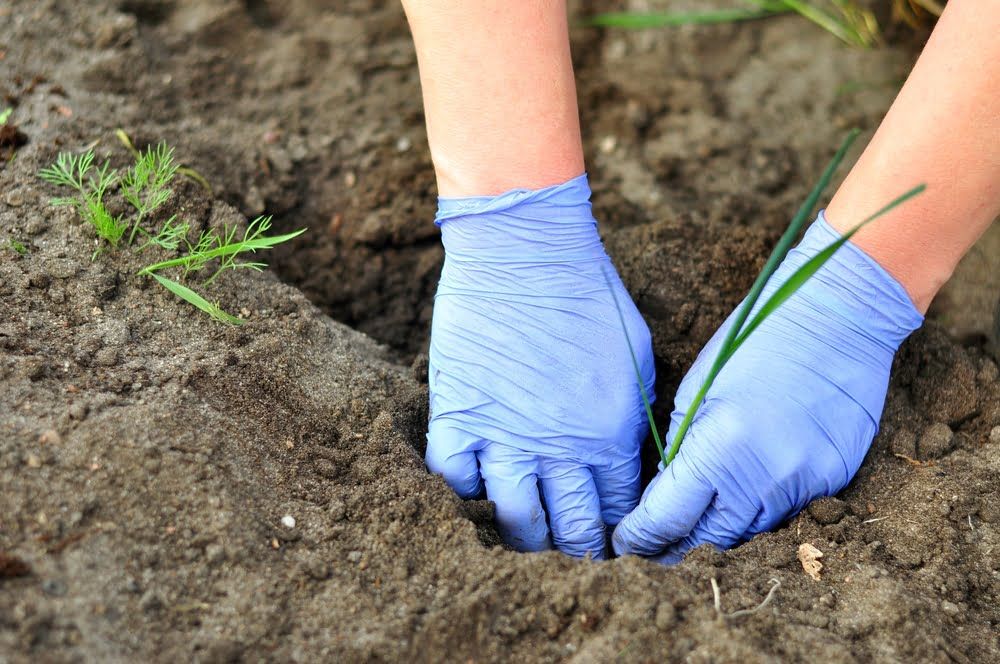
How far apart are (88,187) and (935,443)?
191 centimetres

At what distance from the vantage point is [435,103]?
183 centimetres

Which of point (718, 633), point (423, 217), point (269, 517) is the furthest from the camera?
point (423, 217)

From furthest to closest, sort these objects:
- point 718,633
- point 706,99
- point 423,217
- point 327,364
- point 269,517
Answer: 1. point 706,99
2. point 423,217
3. point 327,364
4. point 269,517
5. point 718,633

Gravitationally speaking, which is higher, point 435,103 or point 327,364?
point 435,103

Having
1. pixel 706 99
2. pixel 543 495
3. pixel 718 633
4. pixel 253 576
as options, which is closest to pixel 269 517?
pixel 253 576

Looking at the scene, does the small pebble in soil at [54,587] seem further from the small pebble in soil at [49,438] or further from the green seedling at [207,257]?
the green seedling at [207,257]

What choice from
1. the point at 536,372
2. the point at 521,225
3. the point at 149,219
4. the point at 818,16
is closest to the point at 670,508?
the point at 536,372

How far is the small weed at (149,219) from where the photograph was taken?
1692 millimetres

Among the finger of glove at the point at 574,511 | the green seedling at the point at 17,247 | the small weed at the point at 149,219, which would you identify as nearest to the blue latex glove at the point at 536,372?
the finger of glove at the point at 574,511

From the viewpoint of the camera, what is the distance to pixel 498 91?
1.76m

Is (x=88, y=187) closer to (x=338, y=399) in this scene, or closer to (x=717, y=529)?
(x=338, y=399)

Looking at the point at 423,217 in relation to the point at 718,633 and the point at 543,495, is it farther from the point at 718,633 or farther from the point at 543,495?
the point at 718,633

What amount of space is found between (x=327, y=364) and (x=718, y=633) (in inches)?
36.8

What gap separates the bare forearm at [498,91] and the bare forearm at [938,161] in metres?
0.62
